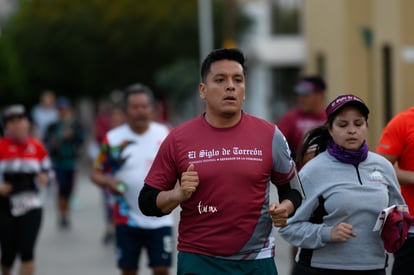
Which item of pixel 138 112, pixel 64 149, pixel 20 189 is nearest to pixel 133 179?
pixel 138 112

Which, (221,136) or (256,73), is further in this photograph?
(256,73)

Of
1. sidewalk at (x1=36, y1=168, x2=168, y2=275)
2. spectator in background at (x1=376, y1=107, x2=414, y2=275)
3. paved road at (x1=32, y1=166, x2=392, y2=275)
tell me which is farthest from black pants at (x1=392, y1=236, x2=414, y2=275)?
sidewalk at (x1=36, y1=168, x2=168, y2=275)

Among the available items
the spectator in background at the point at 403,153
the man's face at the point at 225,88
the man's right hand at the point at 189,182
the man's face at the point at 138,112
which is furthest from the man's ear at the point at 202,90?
the man's face at the point at 138,112

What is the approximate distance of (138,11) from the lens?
4781 cm

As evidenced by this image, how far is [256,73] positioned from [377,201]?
44154mm

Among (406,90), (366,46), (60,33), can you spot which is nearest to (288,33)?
(60,33)

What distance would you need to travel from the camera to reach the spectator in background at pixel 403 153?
22.7 feet

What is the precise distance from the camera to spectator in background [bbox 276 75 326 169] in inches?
421

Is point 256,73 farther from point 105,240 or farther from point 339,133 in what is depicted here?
point 339,133

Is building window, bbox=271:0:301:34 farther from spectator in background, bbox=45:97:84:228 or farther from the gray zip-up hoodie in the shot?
the gray zip-up hoodie

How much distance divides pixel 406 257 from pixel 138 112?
3.13 m

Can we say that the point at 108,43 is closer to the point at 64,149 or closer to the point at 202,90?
the point at 64,149

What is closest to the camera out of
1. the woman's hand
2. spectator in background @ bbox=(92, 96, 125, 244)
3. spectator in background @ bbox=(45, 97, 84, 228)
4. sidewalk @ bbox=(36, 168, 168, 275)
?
the woman's hand

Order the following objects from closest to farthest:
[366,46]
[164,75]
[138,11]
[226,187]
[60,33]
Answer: [226,187], [366,46], [164,75], [138,11], [60,33]
